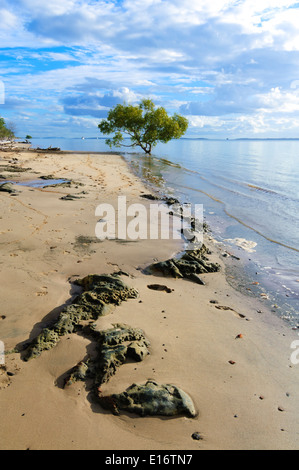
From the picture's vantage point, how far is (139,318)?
528 cm

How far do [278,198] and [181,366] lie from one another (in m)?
21.1

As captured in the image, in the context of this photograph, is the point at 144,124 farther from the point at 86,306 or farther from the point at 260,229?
the point at 86,306

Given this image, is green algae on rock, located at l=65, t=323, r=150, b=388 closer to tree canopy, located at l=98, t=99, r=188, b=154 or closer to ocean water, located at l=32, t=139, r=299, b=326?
ocean water, located at l=32, t=139, r=299, b=326

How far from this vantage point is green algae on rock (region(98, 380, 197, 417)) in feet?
11.2

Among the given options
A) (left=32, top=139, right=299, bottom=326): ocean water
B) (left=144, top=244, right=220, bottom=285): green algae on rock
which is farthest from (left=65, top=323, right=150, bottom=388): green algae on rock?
(left=32, top=139, right=299, bottom=326): ocean water

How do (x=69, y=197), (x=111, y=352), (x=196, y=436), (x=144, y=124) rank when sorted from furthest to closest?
(x=144, y=124), (x=69, y=197), (x=111, y=352), (x=196, y=436)

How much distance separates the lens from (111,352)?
13.5 ft

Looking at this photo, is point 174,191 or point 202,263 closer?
point 202,263

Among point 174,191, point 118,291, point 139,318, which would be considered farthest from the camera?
point 174,191

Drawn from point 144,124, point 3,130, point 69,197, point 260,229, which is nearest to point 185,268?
point 260,229

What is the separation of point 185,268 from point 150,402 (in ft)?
14.5

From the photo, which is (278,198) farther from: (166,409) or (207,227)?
(166,409)
